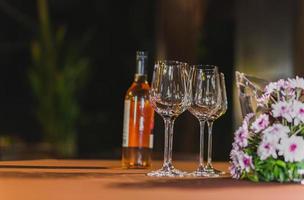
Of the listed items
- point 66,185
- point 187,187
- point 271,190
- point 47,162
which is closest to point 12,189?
point 66,185

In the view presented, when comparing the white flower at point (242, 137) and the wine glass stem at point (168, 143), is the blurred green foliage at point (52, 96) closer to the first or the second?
the wine glass stem at point (168, 143)

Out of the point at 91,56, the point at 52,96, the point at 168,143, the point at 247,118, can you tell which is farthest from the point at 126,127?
the point at 91,56

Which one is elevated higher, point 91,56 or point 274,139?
point 91,56

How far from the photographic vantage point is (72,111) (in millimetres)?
5387

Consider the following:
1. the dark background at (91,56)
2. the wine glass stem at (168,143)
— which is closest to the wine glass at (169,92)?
the wine glass stem at (168,143)

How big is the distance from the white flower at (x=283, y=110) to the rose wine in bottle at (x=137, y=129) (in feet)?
1.22

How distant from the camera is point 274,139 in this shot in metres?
1.15

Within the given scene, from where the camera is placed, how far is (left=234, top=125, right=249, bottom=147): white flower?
119 cm

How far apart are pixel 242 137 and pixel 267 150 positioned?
0.24 ft

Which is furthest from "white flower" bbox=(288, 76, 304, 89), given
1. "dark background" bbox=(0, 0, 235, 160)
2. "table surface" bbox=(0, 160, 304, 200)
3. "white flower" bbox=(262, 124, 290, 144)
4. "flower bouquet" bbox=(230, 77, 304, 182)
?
"dark background" bbox=(0, 0, 235, 160)

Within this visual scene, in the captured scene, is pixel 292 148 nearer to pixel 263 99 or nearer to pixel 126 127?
pixel 263 99

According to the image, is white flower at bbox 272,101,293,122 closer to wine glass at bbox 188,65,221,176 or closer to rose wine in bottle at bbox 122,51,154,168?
wine glass at bbox 188,65,221,176

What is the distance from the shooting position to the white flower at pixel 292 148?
1137 millimetres

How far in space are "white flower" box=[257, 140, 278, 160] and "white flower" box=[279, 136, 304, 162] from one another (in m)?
0.01
